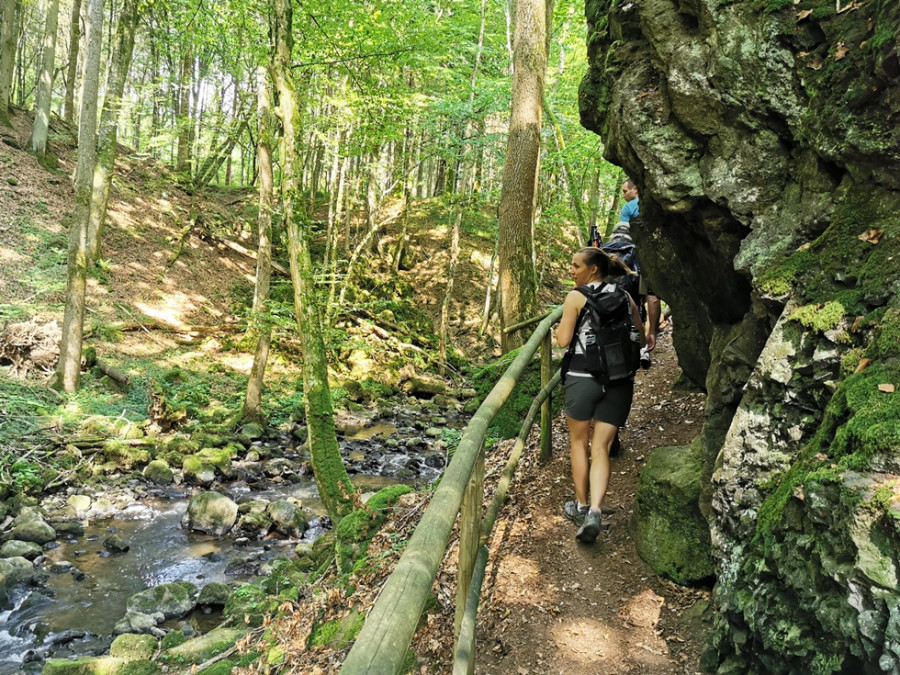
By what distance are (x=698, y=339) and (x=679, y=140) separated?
6.14 feet

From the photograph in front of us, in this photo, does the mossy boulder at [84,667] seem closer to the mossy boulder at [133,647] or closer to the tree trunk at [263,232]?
the mossy boulder at [133,647]

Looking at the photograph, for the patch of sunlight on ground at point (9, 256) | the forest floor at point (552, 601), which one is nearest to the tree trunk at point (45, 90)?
the patch of sunlight on ground at point (9, 256)

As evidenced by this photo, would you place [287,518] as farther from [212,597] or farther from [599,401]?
[599,401]

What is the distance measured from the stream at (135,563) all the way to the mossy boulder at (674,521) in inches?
200

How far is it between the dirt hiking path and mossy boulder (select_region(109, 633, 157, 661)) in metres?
3.80

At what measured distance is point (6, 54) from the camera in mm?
17984

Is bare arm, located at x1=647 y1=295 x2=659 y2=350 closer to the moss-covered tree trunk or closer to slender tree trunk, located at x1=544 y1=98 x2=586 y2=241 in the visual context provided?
the moss-covered tree trunk

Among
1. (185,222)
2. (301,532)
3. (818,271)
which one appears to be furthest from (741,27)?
(185,222)

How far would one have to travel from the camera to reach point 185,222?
66.8ft

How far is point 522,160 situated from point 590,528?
539 centimetres

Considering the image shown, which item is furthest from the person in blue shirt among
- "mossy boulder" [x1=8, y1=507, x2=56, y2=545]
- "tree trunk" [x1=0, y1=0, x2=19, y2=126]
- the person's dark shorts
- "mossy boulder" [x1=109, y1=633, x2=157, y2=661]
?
"tree trunk" [x1=0, y1=0, x2=19, y2=126]

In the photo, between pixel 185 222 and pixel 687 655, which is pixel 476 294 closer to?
pixel 185 222

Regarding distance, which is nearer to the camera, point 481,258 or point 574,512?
point 574,512

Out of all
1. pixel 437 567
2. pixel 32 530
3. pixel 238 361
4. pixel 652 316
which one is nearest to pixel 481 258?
pixel 238 361
